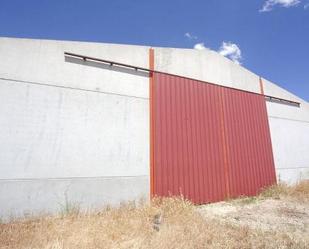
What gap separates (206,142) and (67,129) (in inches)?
176

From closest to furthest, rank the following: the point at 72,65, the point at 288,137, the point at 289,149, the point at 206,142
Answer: the point at 72,65 < the point at 206,142 < the point at 289,149 < the point at 288,137

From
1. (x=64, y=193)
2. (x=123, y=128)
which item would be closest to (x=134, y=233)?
(x=64, y=193)

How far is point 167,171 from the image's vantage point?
7516 mm

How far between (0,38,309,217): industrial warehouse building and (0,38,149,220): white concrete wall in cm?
2

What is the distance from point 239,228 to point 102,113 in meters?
4.26

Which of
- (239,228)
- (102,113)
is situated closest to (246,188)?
(239,228)

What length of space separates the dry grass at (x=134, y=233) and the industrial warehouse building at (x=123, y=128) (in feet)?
2.57

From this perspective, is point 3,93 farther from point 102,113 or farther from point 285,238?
point 285,238

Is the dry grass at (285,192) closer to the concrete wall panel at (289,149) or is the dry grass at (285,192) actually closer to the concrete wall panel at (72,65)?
the concrete wall panel at (289,149)

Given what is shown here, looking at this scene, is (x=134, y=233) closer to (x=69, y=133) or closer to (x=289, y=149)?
(x=69, y=133)

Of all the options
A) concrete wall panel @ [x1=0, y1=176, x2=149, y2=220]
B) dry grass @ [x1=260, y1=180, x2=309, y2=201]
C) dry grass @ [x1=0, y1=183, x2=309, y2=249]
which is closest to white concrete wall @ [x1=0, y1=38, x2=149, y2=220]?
concrete wall panel @ [x1=0, y1=176, x2=149, y2=220]

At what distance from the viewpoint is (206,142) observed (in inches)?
336

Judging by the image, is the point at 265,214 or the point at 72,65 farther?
the point at 265,214

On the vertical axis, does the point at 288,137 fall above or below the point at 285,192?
above
